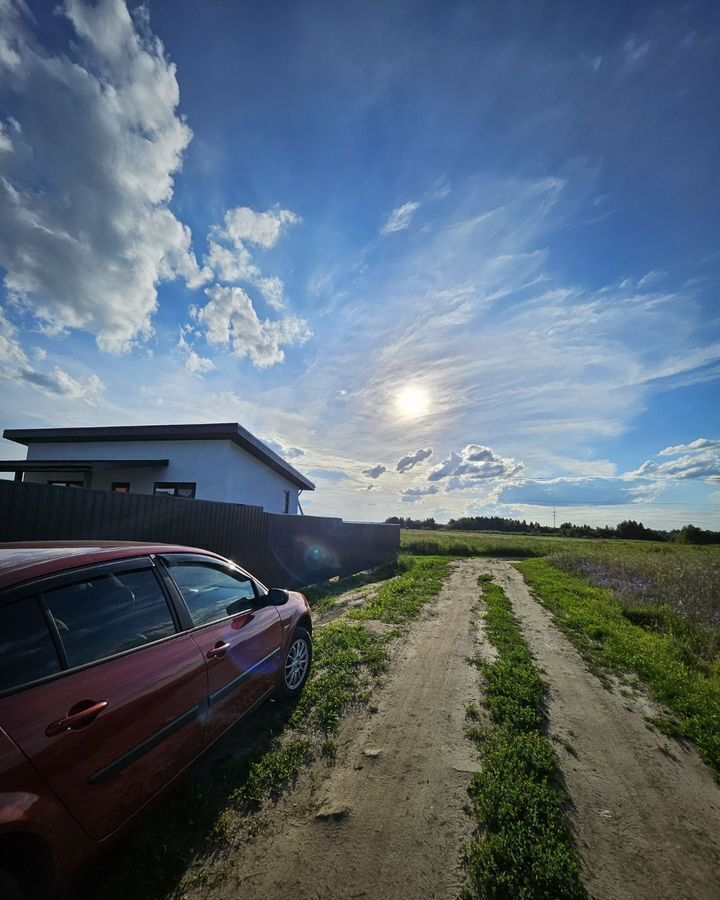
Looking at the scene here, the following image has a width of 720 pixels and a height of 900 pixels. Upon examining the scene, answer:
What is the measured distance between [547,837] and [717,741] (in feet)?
7.89

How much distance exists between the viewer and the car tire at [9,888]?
1.49 metres

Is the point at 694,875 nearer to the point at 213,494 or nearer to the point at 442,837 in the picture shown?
the point at 442,837

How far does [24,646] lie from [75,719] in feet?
1.33

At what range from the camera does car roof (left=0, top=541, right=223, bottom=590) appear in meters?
1.94

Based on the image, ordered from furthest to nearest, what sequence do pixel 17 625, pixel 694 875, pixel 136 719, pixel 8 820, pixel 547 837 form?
pixel 547 837 < pixel 694 875 < pixel 136 719 < pixel 17 625 < pixel 8 820

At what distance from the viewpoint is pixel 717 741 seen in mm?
3652

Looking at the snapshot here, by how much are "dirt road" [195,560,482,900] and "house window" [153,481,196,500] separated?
10734 mm

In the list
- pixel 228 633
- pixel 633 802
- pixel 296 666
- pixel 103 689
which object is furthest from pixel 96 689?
pixel 633 802

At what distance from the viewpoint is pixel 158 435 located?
43.8 ft

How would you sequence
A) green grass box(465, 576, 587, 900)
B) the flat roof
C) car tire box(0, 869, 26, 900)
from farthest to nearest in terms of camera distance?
1. the flat roof
2. green grass box(465, 576, 587, 900)
3. car tire box(0, 869, 26, 900)

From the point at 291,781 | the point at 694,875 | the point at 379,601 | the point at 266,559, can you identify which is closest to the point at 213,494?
the point at 266,559

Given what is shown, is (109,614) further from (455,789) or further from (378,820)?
(455,789)

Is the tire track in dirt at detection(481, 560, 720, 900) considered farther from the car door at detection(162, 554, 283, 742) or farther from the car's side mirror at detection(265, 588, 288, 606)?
the car's side mirror at detection(265, 588, 288, 606)

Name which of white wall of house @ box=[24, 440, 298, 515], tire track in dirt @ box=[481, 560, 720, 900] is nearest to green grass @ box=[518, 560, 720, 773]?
tire track in dirt @ box=[481, 560, 720, 900]
